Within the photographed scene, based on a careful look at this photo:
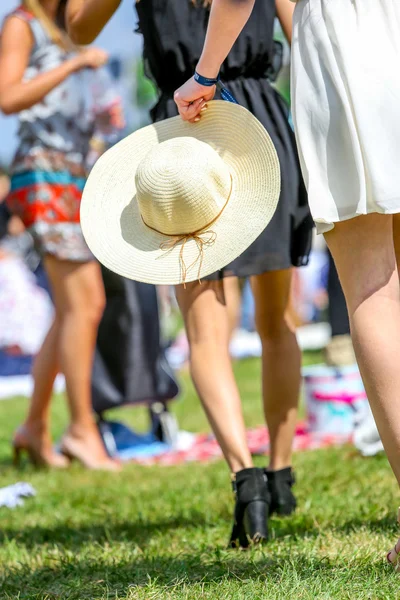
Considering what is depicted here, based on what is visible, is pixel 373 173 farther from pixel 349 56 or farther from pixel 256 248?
pixel 256 248

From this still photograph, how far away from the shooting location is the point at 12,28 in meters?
4.01

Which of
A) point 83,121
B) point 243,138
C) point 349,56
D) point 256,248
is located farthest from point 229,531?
point 83,121

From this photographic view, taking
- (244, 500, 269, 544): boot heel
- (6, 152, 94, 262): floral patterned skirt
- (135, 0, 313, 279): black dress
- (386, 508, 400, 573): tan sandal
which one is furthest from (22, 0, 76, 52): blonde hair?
(386, 508, 400, 573): tan sandal

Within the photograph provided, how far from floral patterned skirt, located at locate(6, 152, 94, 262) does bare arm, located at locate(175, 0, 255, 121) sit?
77.9 inches

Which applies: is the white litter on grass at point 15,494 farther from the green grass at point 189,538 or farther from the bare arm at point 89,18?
the bare arm at point 89,18

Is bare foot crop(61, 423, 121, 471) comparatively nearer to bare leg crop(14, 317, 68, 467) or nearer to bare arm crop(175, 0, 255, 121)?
bare leg crop(14, 317, 68, 467)

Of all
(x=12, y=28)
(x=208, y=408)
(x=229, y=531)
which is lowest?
(x=229, y=531)

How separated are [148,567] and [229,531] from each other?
0.50 meters

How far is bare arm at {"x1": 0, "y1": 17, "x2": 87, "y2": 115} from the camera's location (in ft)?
12.6

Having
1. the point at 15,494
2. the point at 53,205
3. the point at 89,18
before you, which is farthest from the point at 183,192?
the point at 53,205

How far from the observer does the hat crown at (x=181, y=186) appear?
231cm

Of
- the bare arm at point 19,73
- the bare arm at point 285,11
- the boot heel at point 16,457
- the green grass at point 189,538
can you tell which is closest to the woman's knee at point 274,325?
the green grass at point 189,538

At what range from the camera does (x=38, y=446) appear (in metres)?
4.58

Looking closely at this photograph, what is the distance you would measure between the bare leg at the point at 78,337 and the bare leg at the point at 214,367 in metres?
1.78
